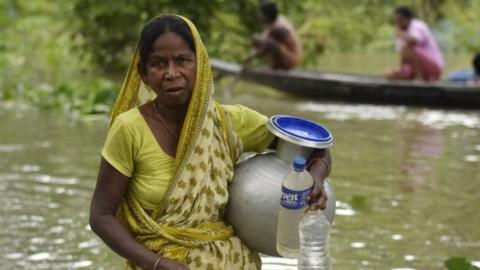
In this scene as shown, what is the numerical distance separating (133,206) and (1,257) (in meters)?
2.47

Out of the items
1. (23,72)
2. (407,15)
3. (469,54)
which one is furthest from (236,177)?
(469,54)

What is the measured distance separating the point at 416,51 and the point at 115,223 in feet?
36.0

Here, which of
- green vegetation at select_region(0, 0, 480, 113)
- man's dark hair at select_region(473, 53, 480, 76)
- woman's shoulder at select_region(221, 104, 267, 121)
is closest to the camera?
woman's shoulder at select_region(221, 104, 267, 121)

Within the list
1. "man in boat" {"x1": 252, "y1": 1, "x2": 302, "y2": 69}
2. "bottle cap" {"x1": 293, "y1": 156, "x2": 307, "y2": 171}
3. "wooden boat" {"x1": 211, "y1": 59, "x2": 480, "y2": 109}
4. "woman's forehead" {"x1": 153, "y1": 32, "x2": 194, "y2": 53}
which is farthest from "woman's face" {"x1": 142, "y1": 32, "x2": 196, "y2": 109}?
"man in boat" {"x1": 252, "y1": 1, "x2": 302, "y2": 69}

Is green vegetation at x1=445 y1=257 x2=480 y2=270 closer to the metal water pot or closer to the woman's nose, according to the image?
the metal water pot

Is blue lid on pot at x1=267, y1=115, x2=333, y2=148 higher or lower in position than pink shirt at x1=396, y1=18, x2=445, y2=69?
higher

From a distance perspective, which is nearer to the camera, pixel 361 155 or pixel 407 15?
pixel 361 155

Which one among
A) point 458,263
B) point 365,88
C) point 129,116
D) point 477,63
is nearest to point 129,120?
point 129,116

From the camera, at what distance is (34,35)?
19.6 meters

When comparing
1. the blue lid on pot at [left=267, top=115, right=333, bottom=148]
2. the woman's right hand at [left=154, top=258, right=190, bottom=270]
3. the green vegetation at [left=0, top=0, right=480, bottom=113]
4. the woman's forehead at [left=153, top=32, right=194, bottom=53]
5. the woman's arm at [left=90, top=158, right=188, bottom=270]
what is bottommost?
the green vegetation at [left=0, top=0, right=480, bottom=113]

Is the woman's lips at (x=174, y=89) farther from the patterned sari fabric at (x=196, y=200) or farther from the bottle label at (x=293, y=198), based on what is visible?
the bottle label at (x=293, y=198)

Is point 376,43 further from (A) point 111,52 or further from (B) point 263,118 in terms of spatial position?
(B) point 263,118

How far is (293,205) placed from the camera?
2.79 m

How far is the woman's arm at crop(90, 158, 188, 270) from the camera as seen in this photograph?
2.86 metres
